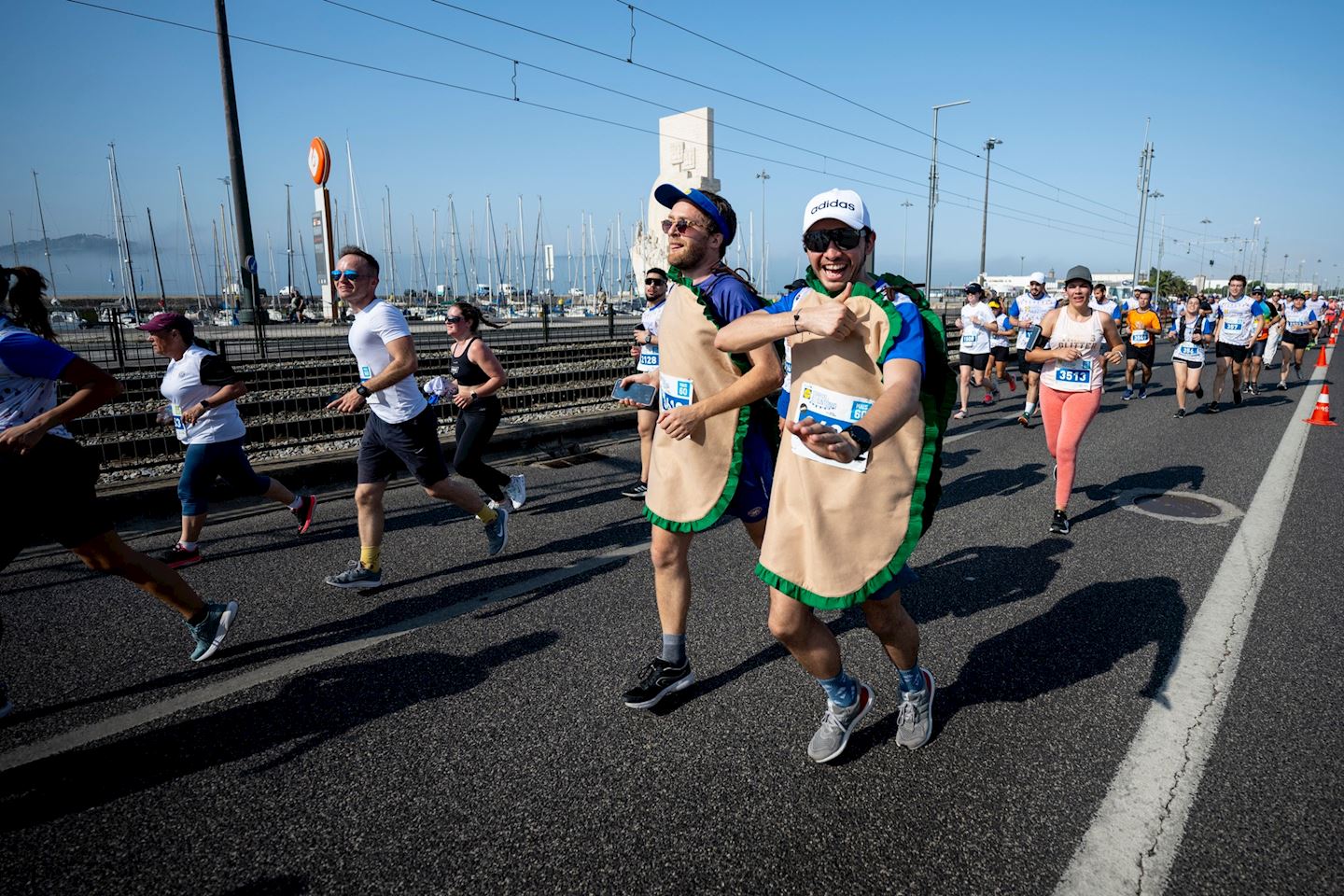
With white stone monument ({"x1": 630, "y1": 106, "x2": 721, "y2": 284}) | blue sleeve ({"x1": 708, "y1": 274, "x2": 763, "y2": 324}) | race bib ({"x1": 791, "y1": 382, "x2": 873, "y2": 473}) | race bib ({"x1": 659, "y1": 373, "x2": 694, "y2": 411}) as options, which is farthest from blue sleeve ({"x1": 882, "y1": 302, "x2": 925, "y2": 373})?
white stone monument ({"x1": 630, "y1": 106, "x2": 721, "y2": 284})

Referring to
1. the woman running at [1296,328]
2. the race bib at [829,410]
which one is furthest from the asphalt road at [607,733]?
the woman running at [1296,328]

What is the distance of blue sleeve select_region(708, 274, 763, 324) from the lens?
2828 millimetres

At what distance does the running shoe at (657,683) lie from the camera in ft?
10.1

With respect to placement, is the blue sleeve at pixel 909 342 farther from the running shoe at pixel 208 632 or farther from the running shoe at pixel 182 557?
the running shoe at pixel 182 557

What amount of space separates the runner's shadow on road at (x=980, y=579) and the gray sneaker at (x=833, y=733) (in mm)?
1310

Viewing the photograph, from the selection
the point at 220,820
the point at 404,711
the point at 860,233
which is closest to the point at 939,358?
the point at 860,233

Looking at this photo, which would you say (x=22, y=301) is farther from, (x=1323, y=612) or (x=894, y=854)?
(x=1323, y=612)

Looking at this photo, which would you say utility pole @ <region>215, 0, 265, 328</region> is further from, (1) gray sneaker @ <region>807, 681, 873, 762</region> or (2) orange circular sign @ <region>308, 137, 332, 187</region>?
(1) gray sneaker @ <region>807, 681, 873, 762</region>

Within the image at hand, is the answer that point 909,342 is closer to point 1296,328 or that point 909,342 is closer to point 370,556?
point 370,556

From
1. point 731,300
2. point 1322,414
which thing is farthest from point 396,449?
point 1322,414

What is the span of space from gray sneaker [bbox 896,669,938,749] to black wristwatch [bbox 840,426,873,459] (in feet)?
4.00

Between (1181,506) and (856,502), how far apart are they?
17.4 ft

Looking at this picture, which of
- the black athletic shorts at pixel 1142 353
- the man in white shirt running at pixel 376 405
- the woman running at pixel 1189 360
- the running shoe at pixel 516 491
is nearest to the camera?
the man in white shirt running at pixel 376 405

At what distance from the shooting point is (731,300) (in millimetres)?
2830
